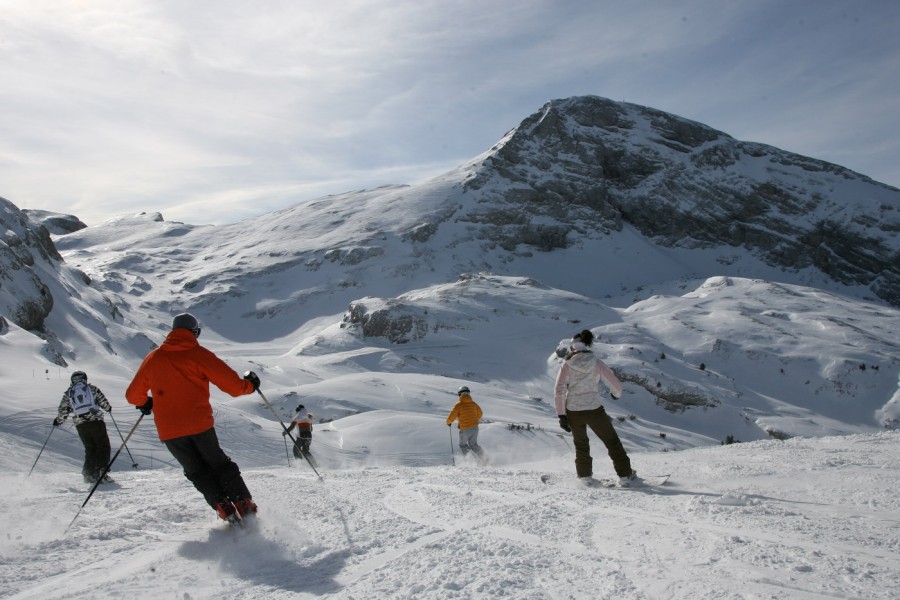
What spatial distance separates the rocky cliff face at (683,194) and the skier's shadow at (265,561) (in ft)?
229

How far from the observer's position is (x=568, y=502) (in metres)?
5.45

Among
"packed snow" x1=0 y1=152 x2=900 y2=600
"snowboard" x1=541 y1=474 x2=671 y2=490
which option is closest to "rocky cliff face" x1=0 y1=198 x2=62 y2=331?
"packed snow" x1=0 y1=152 x2=900 y2=600

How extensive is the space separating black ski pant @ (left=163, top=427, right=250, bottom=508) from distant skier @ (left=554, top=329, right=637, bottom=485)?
356 centimetres

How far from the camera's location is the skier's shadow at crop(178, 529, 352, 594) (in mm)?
3611

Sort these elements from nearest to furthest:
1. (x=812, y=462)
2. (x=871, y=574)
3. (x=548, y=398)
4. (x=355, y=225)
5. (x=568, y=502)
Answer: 1. (x=871, y=574)
2. (x=568, y=502)
3. (x=812, y=462)
4. (x=548, y=398)
5. (x=355, y=225)

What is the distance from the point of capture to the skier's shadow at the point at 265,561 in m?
3.61

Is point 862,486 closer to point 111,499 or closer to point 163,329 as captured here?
point 111,499

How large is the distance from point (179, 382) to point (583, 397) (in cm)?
427

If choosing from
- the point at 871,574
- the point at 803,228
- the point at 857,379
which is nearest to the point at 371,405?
the point at 871,574

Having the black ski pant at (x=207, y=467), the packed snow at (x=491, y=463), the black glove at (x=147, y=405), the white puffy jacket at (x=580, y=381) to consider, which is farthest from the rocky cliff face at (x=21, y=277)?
the white puffy jacket at (x=580, y=381)

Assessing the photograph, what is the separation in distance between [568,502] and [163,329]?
2087 inches

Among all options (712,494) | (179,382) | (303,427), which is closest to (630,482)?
(712,494)

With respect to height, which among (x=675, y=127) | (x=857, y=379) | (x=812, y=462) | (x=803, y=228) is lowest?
(x=857, y=379)

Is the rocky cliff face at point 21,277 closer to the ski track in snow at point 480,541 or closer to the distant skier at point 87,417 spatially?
the distant skier at point 87,417
